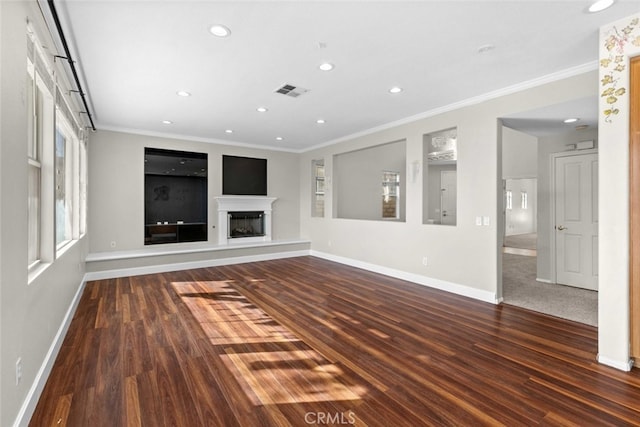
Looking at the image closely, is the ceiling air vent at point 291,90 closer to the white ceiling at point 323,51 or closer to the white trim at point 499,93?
the white ceiling at point 323,51

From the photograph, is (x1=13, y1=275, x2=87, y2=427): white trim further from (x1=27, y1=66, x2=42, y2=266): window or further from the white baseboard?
the white baseboard

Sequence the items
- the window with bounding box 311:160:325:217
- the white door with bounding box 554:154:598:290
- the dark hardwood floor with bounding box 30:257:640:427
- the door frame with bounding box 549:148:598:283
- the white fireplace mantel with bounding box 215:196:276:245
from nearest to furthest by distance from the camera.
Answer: the dark hardwood floor with bounding box 30:257:640:427, the white door with bounding box 554:154:598:290, the door frame with bounding box 549:148:598:283, the white fireplace mantel with bounding box 215:196:276:245, the window with bounding box 311:160:325:217

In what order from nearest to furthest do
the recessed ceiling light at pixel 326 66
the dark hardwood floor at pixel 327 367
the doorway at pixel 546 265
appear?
the dark hardwood floor at pixel 327 367
the recessed ceiling light at pixel 326 66
the doorway at pixel 546 265

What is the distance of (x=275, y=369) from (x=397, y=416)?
38.4 inches

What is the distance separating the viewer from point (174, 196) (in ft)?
20.5

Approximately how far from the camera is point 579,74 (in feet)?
10.2

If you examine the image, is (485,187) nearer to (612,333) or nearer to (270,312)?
(612,333)

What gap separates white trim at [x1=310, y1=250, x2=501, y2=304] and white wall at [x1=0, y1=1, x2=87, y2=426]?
14.7ft

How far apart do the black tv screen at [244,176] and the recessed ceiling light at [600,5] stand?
6.20m

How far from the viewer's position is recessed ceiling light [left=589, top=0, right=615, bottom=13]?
211 cm

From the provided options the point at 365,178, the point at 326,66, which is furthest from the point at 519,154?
the point at 326,66

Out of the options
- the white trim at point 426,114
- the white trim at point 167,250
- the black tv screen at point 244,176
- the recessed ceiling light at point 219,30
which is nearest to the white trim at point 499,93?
the white trim at point 426,114

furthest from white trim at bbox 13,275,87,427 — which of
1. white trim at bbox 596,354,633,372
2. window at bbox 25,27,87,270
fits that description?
white trim at bbox 596,354,633,372

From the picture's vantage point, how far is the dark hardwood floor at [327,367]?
5.98 feet
